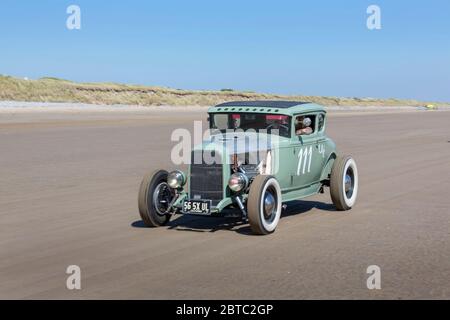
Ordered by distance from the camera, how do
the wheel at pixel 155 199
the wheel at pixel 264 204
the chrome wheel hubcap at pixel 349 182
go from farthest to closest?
1. the chrome wheel hubcap at pixel 349 182
2. the wheel at pixel 155 199
3. the wheel at pixel 264 204

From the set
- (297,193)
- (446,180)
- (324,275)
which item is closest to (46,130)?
(446,180)

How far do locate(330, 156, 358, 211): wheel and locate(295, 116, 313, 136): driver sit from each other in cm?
79

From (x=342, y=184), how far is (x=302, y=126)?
1.20 meters

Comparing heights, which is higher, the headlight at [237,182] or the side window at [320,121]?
the side window at [320,121]

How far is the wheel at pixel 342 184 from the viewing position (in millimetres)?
10930

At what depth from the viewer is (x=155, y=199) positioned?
31.5 feet

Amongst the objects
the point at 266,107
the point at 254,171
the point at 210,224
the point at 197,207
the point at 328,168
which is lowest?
the point at 210,224

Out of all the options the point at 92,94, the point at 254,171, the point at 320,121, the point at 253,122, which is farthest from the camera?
the point at 92,94

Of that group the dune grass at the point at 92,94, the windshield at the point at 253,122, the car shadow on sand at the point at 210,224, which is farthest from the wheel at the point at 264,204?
the dune grass at the point at 92,94

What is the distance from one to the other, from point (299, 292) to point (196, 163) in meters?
3.36

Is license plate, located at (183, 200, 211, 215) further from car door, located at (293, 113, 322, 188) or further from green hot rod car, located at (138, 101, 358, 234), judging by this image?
car door, located at (293, 113, 322, 188)
